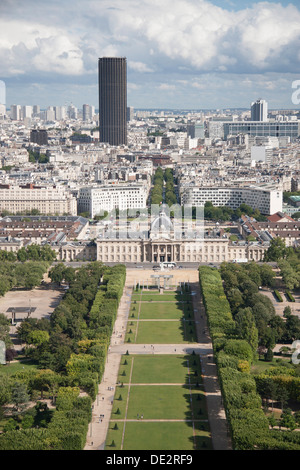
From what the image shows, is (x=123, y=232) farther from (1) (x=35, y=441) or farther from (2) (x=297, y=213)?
(1) (x=35, y=441)

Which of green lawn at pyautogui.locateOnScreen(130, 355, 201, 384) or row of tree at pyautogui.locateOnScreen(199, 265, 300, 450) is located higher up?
row of tree at pyautogui.locateOnScreen(199, 265, 300, 450)

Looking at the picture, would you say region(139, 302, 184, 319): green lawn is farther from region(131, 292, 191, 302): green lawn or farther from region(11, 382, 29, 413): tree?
region(11, 382, 29, 413): tree

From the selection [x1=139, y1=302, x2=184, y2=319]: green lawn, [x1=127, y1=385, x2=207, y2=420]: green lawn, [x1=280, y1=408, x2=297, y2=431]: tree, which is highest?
[x1=139, y1=302, x2=184, y2=319]: green lawn

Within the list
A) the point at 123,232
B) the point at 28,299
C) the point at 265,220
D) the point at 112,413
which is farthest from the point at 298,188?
the point at 112,413

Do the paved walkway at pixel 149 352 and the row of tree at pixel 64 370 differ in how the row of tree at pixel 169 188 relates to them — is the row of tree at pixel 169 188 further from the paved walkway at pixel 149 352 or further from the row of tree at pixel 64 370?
the paved walkway at pixel 149 352

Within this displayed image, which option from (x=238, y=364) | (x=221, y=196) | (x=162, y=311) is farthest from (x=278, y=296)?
(x=221, y=196)

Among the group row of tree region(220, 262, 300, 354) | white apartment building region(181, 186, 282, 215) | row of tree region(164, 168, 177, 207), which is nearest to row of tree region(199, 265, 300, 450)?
row of tree region(220, 262, 300, 354)

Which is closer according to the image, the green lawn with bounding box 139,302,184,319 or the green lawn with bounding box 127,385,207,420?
the green lawn with bounding box 127,385,207,420
